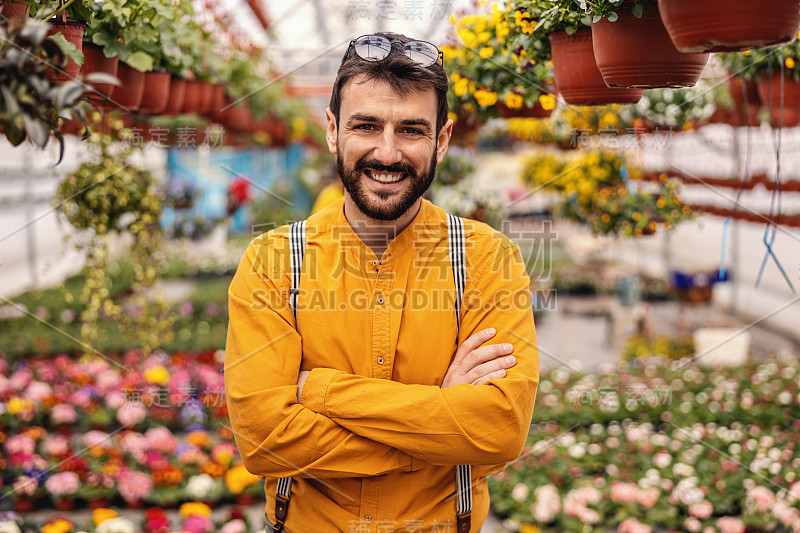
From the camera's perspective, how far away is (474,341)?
155cm

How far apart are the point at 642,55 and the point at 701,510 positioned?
212cm

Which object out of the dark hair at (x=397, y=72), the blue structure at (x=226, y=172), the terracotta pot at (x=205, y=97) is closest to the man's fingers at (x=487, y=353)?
the dark hair at (x=397, y=72)

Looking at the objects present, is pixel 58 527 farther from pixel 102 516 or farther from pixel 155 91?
pixel 155 91

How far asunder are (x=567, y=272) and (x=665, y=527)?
7.03 metres

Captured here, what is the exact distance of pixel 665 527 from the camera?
2.97 m

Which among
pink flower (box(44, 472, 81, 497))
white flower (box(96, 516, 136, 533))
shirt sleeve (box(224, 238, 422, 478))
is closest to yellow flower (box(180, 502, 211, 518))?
white flower (box(96, 516, 136, 533))

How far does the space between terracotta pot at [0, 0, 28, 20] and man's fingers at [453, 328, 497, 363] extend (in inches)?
43.8

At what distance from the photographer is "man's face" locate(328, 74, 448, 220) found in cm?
148

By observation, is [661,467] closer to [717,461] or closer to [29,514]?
[717,461]

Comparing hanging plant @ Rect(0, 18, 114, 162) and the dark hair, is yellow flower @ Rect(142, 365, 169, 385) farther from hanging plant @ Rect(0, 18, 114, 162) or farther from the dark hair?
hanging plant @ Rect(0, 18, 114, 162)

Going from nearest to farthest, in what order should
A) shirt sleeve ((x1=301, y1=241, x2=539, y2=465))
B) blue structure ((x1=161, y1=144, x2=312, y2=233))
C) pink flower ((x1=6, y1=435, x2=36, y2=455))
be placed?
1. shirt sleeve ((x1=301, y1=241, x2=539, y2=465))
2. pink flower ((x1=6, y1=435, x2=36, y2=455))
3. blue structure ((x1=161, y1=144, x2=312, y2=233))

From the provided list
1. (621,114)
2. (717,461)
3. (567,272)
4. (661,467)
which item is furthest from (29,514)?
(567,272)

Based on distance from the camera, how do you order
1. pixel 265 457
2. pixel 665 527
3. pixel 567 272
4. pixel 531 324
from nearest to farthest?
pixel 265 457
pixel 531 324
pixel 665 527
pixel 567 272

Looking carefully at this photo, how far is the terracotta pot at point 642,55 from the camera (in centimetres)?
146
